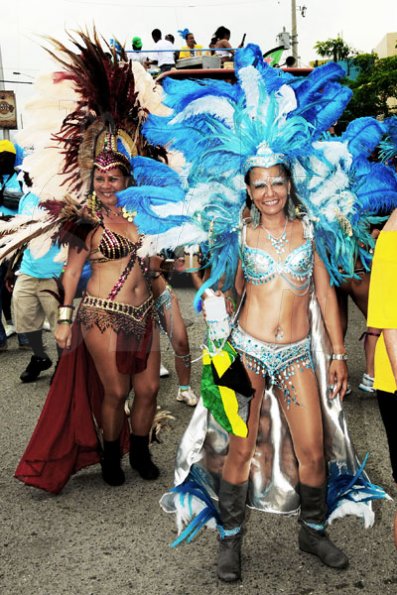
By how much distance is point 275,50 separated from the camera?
8.45 ft

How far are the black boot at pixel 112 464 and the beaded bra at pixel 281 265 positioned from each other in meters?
1.51

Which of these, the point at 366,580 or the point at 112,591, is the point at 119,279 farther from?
the point at 366,580

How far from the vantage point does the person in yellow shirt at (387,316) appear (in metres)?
2.31

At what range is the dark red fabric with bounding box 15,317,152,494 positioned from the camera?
3.70m

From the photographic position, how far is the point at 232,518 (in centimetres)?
294

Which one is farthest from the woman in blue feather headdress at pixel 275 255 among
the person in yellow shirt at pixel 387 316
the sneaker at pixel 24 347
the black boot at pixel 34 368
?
the sneaker at pixel 24 347

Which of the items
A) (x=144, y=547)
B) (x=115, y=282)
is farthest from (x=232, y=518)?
(x=115, y=282)

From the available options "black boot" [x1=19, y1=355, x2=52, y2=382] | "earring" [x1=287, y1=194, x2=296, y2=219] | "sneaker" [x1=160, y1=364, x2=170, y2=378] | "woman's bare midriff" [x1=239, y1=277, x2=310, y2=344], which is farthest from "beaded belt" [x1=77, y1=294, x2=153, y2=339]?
"black boot" [x1=19, y1=355, x2=52, y2=382]

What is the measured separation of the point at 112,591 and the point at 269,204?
5.75 feet

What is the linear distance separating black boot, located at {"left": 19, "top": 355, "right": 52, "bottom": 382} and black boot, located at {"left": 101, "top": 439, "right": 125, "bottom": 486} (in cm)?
233

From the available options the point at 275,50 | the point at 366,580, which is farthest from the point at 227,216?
the point at 366,580

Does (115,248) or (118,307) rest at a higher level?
(115,248)

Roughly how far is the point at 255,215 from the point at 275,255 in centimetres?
19

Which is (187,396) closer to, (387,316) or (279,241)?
(279,241)
